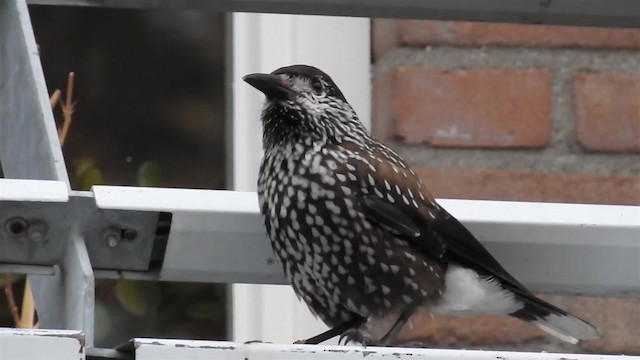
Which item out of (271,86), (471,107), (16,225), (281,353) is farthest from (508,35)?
(281,353)

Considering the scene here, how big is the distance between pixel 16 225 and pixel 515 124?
1.11 m

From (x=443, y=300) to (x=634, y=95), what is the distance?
1.92ft

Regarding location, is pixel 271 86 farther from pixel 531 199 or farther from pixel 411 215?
pixel 531 199

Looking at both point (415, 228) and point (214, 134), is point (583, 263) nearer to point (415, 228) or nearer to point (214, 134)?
→ point (415, 228)

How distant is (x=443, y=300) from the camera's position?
2.16 metres

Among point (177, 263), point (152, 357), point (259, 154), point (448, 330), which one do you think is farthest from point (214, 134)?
point (152, 357)

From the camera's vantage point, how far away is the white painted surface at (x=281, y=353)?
124cm

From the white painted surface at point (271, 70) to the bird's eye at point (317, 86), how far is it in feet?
1.17

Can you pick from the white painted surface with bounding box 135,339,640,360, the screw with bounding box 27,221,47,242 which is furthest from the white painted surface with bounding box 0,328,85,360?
the screw with bounding box 27,221,47,242

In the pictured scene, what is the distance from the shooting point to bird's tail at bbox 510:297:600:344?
2232 millimetres

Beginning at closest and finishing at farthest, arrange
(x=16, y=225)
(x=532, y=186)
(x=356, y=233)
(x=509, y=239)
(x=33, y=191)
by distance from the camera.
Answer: (x=33, y=191) < (x=16, y=225) < (x=509, y=239) < (x=356, y=233) < (x=532, y=186)

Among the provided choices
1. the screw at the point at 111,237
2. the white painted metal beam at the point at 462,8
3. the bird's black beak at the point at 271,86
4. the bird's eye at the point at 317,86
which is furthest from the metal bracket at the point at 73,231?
the bird's eye at the point at 317,86

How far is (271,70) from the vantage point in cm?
272

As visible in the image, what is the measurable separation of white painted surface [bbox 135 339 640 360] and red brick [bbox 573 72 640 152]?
1.21 meters
